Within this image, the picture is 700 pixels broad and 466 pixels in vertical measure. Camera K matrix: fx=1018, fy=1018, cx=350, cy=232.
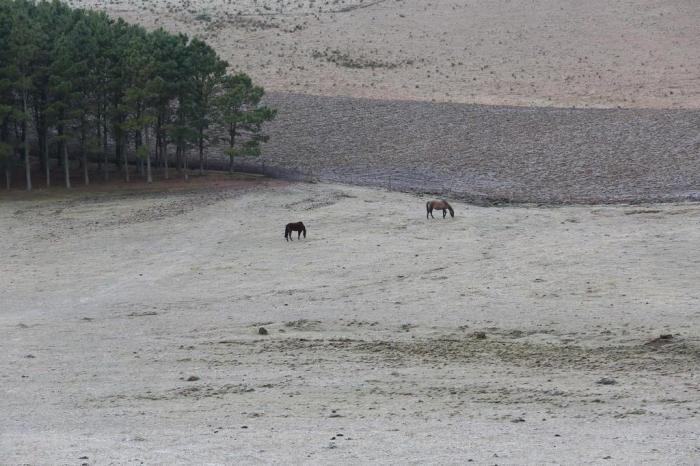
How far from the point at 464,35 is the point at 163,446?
77.1 metres

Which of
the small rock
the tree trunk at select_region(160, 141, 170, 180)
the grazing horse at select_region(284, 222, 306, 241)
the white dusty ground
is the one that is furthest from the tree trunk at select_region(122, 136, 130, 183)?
the small rock

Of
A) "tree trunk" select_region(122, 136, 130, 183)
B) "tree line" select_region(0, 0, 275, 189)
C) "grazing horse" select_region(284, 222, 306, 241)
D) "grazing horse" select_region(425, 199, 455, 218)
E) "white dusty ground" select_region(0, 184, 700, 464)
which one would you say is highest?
"tree line" select_region(0, 0, 275, 189)

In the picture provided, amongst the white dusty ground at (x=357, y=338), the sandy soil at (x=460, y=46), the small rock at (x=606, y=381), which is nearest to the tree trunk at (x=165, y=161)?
the white dusty ground at (x=357, y=338)

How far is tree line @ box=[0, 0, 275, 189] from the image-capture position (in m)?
51.7

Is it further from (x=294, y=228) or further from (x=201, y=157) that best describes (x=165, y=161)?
(x=294, y=228)

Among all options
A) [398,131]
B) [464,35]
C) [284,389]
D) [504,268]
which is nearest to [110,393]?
[284,389]

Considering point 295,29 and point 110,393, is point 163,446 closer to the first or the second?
point 110,393

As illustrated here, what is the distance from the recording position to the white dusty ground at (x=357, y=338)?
641 inches

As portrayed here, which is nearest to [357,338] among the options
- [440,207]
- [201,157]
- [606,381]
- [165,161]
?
[606,381]

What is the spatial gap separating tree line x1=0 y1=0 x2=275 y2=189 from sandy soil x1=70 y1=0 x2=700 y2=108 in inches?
761

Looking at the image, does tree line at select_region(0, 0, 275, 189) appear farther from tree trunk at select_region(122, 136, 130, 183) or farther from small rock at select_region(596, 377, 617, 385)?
small rock at select_region(596, 377, 617, 385)

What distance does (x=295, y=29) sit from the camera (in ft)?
302

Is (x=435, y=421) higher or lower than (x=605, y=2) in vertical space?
lower

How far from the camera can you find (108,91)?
54.2 m
